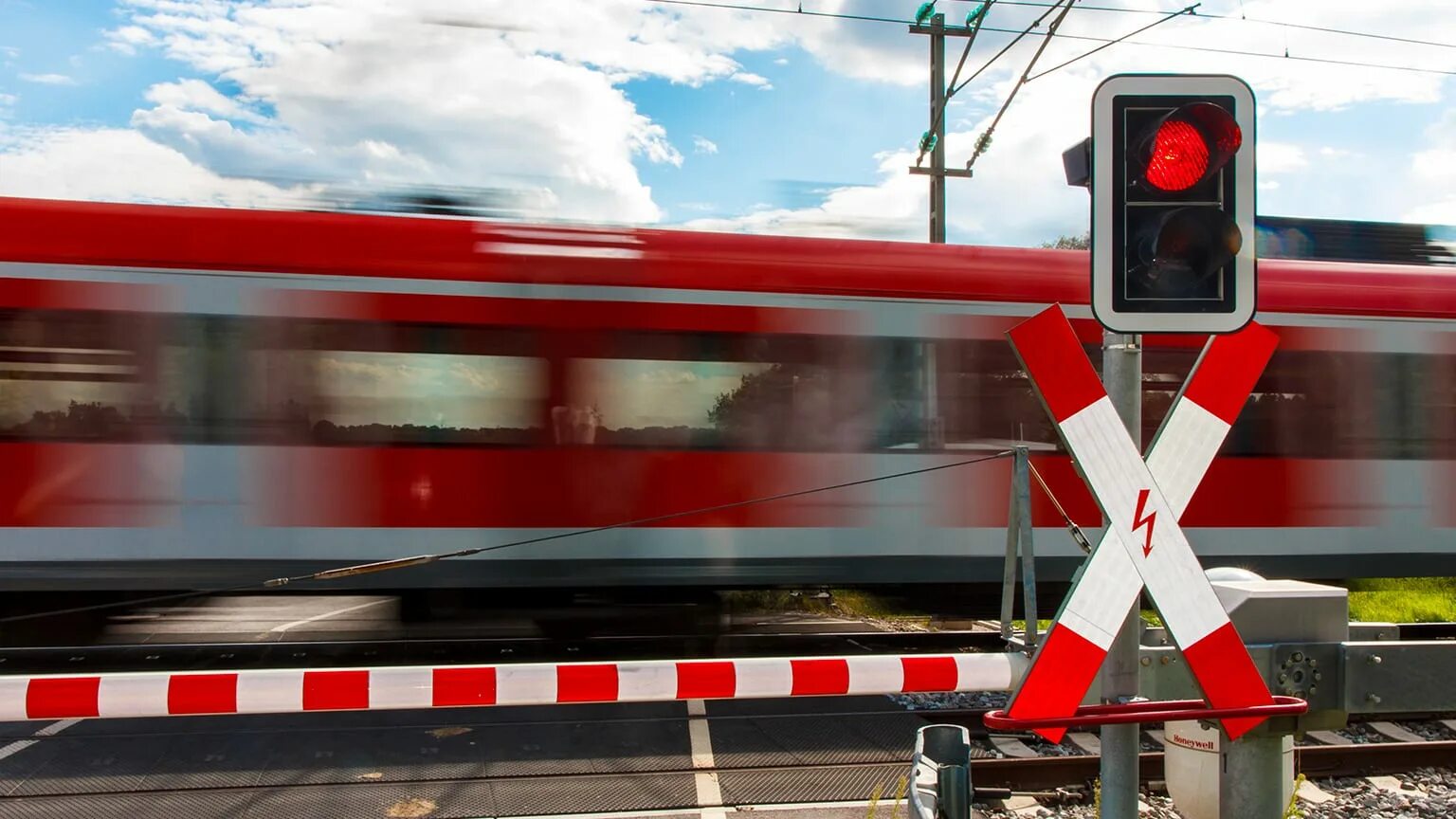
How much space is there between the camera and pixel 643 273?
748 centimetres

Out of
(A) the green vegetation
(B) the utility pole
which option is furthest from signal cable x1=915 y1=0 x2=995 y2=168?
(A) the green vegetation

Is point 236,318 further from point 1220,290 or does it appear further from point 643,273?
point 1220,290

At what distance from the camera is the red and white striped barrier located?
3.40 m

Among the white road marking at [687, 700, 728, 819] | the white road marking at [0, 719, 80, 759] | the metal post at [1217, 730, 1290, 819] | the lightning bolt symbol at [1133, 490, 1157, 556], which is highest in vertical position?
the lightning bolt symbol at [1133, 490, 1157, 556]

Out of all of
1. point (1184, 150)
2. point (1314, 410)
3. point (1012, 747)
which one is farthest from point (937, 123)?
point (1184, 150)

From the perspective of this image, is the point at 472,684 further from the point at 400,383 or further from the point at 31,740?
the point at 400,383

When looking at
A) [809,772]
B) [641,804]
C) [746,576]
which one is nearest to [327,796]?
[641,804]

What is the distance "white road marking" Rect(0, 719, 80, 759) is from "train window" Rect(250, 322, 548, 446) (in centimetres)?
213

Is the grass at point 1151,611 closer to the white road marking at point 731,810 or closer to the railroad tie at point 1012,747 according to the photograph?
the railroad tie at point 1012,747

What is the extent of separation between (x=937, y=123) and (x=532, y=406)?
306 inches

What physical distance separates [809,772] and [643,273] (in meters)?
3.66

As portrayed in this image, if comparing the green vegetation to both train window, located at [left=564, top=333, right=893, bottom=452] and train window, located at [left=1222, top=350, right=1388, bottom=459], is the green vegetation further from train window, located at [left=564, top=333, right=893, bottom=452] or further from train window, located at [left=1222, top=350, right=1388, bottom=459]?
train window, located at [left=564, top=333, right=893, bottom=452]

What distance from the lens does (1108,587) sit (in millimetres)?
2570

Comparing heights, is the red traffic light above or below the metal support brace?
above
